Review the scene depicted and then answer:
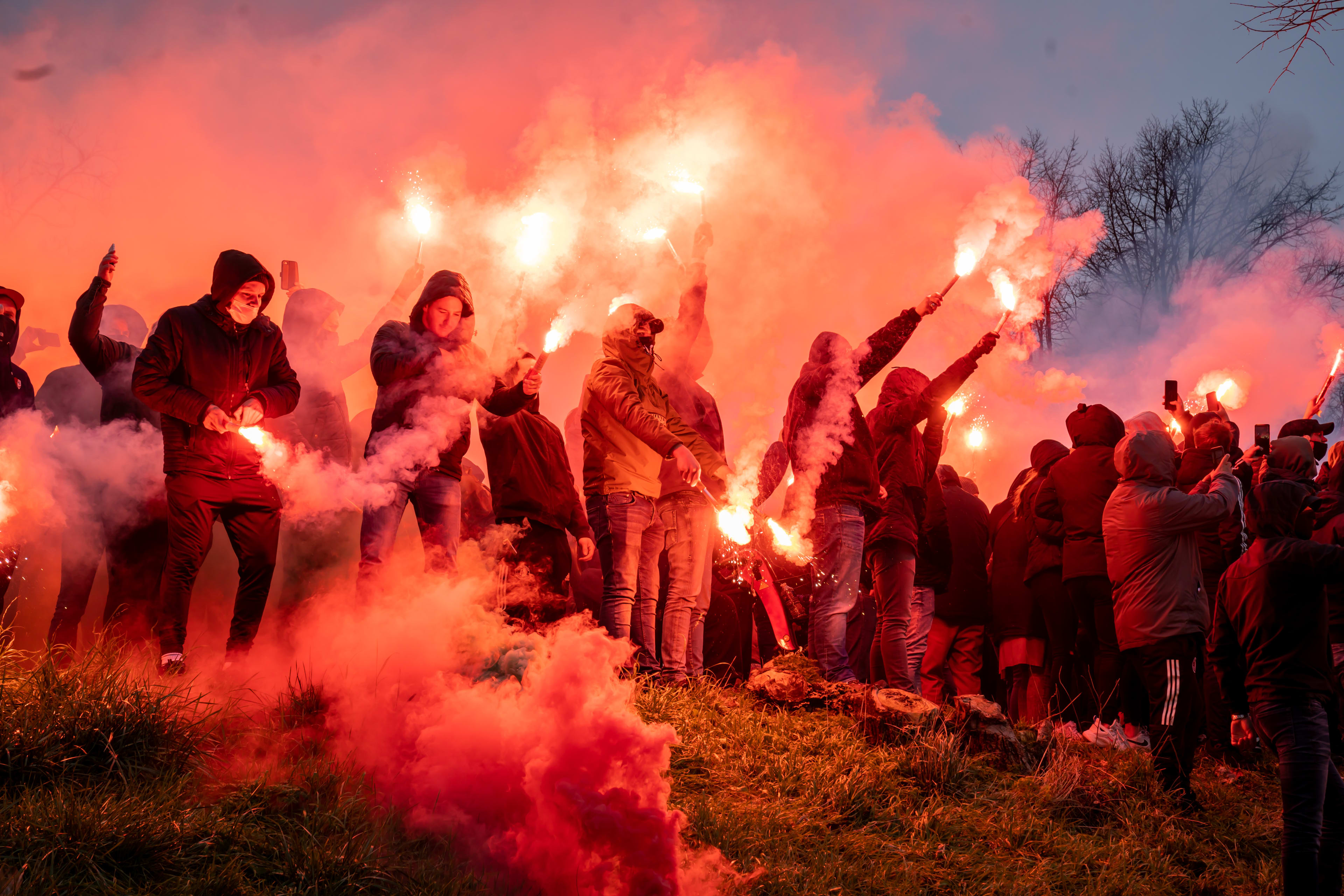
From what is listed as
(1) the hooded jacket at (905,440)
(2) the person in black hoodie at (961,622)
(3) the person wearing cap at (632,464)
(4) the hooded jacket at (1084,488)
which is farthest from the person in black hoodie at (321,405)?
(4) the hooded jacket at (1084,488)

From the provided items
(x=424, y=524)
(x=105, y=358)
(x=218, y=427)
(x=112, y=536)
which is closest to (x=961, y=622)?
(x=424, y=524)

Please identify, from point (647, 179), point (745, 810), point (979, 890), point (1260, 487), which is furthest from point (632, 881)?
point (647, 179)

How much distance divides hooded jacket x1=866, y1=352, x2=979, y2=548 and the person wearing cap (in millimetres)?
1108

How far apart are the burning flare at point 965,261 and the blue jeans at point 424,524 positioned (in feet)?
12.1

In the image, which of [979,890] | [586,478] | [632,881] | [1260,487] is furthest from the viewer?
[586,478]

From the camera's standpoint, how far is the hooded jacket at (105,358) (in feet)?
17.0

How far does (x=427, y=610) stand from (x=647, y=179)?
4249 millimetres

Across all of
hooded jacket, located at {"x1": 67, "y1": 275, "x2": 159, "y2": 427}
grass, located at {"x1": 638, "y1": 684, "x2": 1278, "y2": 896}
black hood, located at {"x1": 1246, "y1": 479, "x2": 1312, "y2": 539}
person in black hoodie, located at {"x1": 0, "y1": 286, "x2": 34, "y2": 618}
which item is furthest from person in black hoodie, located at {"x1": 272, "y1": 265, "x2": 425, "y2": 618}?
black hood, located at {"x1": 1246, "y1": 479, "x2": 1312, "y2": 539}

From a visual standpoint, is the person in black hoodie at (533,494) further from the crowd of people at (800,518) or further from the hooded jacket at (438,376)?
the hooded jacket at (438,376)

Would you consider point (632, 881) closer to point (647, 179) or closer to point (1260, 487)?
point (1260, 487)

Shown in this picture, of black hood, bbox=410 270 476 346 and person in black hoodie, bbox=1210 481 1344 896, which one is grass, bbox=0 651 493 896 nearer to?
black hood, bbox=410 270 476 346

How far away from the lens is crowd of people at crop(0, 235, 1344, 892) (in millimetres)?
4504

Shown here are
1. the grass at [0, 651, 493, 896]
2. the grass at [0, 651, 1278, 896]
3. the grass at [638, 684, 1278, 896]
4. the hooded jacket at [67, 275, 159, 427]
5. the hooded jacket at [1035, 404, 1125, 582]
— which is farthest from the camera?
the hooded jacket at [1035, 404, 1125, 582]

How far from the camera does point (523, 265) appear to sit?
6852 millimetres
